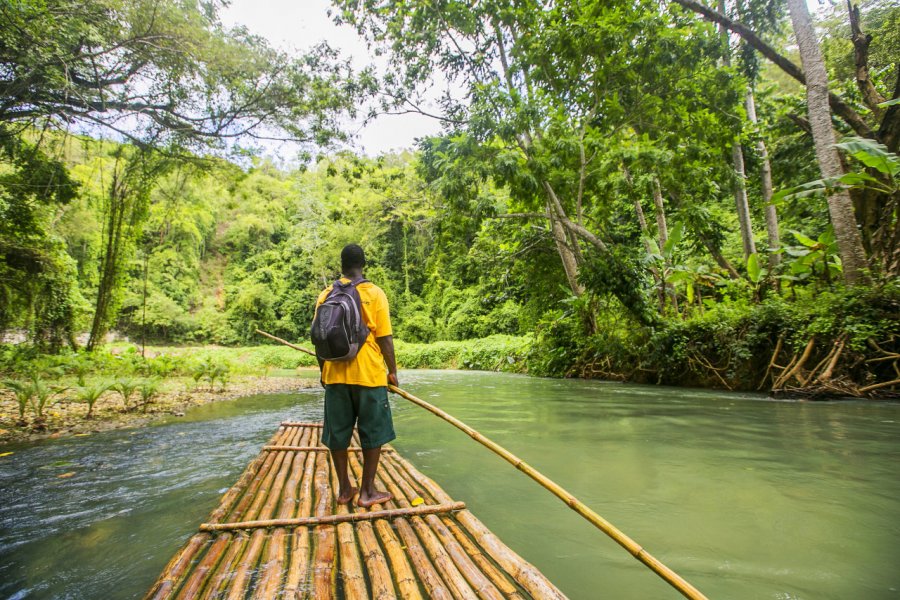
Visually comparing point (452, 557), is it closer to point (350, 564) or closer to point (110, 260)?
point (350, 564)

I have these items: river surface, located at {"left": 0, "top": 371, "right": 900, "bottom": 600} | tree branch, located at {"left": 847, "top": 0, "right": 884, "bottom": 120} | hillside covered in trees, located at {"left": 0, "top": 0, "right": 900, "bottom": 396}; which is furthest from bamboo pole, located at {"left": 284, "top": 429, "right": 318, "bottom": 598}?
tree branch, located at {"left": 847, "top": 0, "right": 884, "bottom": 120}

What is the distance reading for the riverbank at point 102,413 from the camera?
481 centimetres

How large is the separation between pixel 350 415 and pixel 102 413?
5.68 meters

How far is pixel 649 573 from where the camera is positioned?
1723mm

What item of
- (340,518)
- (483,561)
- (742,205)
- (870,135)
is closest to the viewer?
(483,561)

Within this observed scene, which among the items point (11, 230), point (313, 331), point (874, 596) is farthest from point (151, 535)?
point (11, 230)

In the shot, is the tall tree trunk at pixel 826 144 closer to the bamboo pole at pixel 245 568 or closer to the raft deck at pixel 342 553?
the raft deck at pixel 342 553

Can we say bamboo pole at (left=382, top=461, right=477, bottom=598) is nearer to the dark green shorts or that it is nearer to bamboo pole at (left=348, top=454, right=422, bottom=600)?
bamboo pole at (left=348, top=454, right=422, bottom=600)

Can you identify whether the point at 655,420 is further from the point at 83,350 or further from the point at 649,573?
the point at 83,350

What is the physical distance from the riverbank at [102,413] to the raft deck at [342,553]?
4.03 meters

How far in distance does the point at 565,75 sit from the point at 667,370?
5744mm

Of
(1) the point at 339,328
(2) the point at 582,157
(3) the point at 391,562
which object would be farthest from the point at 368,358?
(2) the point at 582,157

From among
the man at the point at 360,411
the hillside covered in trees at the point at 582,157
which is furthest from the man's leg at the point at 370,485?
the hillside covered in trees at the point at 582,157

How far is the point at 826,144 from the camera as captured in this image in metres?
6.07
